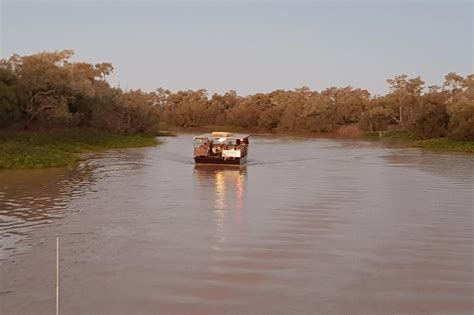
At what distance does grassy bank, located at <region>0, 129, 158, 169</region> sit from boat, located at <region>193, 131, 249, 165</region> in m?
5.59

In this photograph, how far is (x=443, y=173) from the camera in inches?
876

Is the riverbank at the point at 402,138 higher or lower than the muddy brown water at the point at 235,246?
higher

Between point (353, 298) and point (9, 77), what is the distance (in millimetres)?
26464

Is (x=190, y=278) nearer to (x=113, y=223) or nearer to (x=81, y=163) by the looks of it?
(x=113, y=223)

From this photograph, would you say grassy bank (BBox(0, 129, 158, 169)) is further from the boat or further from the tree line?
the boat

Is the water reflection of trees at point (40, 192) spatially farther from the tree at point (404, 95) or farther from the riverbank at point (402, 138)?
the tree at point (404, 95)

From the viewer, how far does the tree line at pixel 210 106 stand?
102 ft

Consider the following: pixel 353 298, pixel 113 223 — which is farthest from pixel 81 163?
pixel 353 298

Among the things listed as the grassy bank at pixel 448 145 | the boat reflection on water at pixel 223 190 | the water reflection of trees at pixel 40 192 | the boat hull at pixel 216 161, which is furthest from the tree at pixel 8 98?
the grassy bank at pixel 448 145

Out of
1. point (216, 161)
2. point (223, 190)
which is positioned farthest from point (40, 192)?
point (216, 161)

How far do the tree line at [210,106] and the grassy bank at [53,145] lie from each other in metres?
1.25

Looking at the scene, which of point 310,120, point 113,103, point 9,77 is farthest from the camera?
point 310,120

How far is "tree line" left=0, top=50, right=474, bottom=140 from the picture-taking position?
31047mm

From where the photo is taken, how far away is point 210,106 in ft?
310
